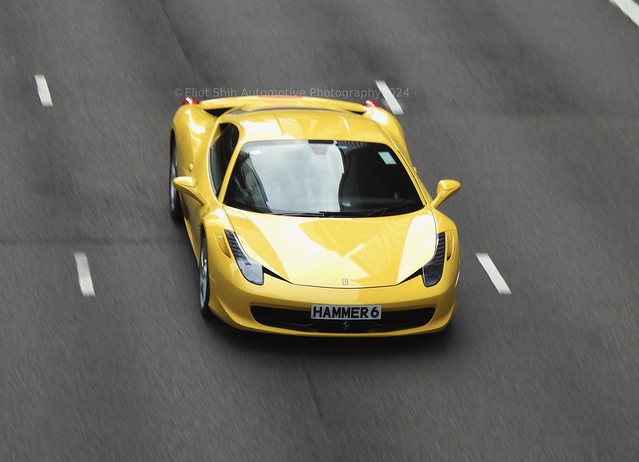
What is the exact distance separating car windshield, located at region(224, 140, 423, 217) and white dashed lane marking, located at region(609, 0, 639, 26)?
30.2ft

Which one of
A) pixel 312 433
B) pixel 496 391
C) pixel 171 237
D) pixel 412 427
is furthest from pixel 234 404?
pixel 171 237

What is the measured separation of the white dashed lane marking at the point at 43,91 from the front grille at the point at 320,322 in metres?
6.23

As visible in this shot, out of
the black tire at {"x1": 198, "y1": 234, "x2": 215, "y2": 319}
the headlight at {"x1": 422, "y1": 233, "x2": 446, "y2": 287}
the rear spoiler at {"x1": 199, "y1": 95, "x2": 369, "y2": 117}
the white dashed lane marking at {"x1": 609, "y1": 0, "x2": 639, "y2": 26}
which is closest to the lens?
the headlight at {"x1": 422, "y1": 233, "x2": 446, "y2": 287}

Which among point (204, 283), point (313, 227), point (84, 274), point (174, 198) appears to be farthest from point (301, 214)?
point (174, 198)

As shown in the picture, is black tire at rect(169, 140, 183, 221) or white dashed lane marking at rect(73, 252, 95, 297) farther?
black tire at rect(169, 140, 183, 221)

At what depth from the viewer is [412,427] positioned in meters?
9.17

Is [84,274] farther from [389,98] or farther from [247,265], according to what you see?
[389,98]

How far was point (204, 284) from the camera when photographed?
10695 millimetres

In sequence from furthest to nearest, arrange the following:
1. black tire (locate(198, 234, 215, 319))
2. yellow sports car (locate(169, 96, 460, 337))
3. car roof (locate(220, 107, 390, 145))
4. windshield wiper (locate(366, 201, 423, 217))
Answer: car roof (locate(220, 107, 390, 145)), windshield wiper (locate(366, 201, 423, 217)), black tire (locate(198, 234, 215, 319)), yellow sports car (locate(169, 96, 460, 337))

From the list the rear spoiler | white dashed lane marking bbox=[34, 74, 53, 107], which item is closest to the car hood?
the rear spoiler

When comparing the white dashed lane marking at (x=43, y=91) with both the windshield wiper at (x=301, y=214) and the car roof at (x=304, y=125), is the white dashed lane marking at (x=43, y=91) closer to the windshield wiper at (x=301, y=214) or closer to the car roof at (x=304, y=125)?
the car roof at (x=304, y=125)

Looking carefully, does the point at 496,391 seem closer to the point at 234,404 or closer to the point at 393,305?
the point at 393,305

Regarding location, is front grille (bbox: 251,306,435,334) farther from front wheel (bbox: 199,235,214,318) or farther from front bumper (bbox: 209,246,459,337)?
front wheel (bbox: 199,235,214,318)

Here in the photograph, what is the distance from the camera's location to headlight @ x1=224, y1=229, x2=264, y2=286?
10.1 m
